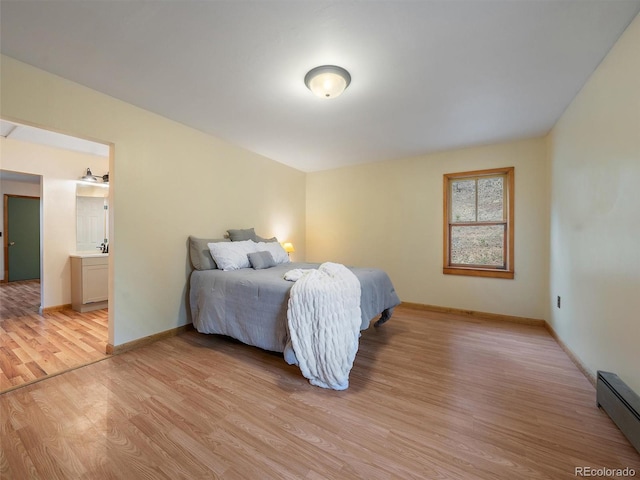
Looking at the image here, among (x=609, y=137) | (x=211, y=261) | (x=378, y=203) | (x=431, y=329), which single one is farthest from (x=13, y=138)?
(x=609, y=137)

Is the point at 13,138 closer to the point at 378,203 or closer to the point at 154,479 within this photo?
the point at 154,479

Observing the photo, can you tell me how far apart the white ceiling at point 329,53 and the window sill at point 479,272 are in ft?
6.30

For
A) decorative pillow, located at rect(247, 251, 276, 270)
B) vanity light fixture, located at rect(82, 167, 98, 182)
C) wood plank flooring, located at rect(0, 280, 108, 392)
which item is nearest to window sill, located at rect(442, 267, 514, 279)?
decorative pillow, located at rect(247, 251, 276, 270)

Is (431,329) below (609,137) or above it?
below

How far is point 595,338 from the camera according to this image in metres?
1.99

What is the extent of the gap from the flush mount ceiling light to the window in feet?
8.55

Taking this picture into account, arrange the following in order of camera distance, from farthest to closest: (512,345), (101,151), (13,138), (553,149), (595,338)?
(101,151)
(13,138)
(553,149)
(512,345)
(595,338)

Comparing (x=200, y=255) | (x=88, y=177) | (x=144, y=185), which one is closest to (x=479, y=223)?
(x=200, y=255)

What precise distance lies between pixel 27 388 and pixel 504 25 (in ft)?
13.6

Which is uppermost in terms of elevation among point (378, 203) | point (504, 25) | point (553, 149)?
point (504, 25)

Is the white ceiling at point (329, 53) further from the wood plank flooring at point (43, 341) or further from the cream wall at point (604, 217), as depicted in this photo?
the wood plank flooring at point (43, 341)

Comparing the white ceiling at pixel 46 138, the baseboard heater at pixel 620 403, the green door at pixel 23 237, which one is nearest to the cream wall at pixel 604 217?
the baseboard heater at pixel 620 403

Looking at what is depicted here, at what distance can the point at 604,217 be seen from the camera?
1.88m

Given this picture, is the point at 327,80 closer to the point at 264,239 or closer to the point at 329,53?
the point at 329,53
